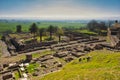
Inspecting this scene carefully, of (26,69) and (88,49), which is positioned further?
(88,49)

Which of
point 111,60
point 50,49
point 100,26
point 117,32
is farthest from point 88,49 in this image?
point 100,26

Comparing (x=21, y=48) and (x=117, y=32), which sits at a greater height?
(x=117, y=32)

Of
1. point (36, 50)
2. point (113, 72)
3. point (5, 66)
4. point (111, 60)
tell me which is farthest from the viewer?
point (36, 50)

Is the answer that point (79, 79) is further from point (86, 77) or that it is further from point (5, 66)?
point (5, 66)

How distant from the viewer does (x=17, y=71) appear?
38938 mm

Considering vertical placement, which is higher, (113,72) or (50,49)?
(113,72)

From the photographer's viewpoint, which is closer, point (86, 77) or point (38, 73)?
point (86, 77)

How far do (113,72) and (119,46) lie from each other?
124 ft

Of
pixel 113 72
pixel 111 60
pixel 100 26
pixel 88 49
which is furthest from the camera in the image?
pixel 100 26

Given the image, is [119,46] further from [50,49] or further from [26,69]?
[26,69]

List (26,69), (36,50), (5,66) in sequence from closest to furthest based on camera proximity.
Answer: (26,69)
(5,66)
(36,50)

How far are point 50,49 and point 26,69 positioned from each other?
27.6 m

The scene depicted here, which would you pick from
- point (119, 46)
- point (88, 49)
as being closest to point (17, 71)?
point (88, 49)

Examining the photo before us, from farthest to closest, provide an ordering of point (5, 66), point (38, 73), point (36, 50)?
point (36, 50)
point (5, 66)
point (38, 73)
